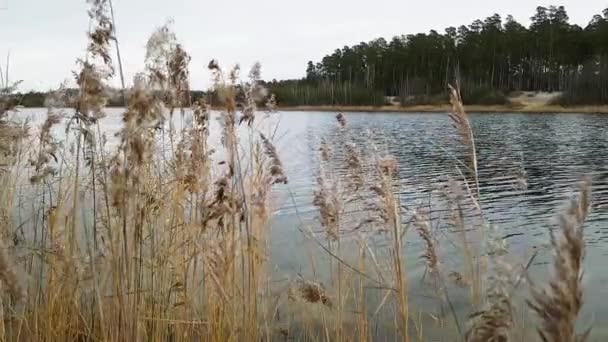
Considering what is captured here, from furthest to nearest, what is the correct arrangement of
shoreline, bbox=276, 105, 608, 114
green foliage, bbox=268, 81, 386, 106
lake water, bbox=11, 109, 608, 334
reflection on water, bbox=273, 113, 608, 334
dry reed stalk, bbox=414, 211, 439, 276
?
green foliage, bbox=268, 81, 386, 106 < shoreline, bbox=276, 105, 608, 114 < reflection on water, bbox=273, 113, 608, 334 < lake water, bbox=11, 109, 608, 334 < dry reed stalk, bbox=414, 211, 439, 276

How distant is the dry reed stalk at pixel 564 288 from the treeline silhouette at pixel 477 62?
79.0 metres

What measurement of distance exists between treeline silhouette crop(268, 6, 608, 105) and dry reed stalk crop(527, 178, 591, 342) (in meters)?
79.0

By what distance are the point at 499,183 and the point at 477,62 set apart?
273 feet

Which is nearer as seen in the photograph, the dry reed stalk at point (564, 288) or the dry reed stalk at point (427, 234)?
the dry reed stalk at point (564, 288)

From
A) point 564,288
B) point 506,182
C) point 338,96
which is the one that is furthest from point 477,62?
point 564,288

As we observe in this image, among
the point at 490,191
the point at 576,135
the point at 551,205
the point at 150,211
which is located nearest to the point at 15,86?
the point at 150,211

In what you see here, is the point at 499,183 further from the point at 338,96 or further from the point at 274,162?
the point at 338,96

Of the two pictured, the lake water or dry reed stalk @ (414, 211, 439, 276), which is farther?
the lake water

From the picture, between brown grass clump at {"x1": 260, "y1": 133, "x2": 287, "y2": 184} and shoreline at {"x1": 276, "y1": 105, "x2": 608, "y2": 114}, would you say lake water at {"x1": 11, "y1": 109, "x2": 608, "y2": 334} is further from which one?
shoreline at {"x1": 276, "y1": 105, "x2": 608, "y2": 114}

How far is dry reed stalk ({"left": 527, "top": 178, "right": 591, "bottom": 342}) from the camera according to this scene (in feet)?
3.42

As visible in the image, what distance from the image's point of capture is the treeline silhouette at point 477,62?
279ft

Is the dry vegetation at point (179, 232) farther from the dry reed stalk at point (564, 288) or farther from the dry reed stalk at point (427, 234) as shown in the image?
the dry reed stalk at point (564, 288)

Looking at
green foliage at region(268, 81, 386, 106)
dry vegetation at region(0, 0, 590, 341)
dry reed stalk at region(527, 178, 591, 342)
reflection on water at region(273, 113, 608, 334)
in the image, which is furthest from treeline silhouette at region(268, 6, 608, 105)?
dry reed stalk at region(527, 178, 591, 342)

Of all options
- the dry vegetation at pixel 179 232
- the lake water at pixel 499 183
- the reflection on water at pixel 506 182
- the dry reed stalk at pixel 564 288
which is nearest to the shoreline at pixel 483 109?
the reflection on water at pixel 506 182
